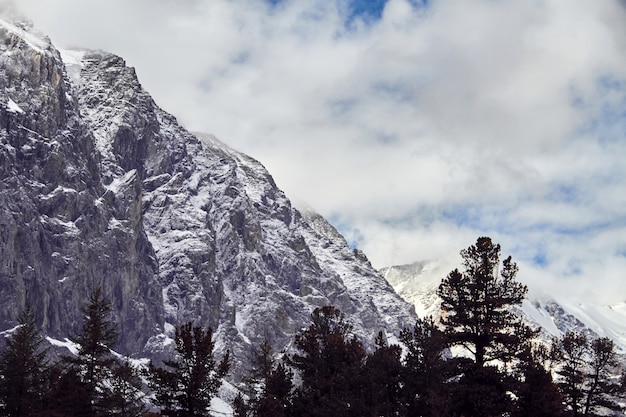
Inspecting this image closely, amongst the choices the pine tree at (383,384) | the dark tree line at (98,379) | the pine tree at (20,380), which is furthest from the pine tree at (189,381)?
the pine tree at (383,384)

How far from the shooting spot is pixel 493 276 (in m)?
45.8

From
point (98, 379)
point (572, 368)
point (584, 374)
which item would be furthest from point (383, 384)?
point (98, 379)

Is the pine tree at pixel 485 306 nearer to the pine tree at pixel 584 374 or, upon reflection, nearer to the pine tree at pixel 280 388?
the pine tree at pixel 584 374

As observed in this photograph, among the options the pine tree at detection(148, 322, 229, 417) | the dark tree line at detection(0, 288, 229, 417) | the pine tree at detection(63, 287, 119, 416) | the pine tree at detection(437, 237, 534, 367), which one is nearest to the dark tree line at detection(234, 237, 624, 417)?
the pine tree at detection(437, 237, 534, 367)

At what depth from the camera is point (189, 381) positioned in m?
45.2

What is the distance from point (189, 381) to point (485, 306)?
693 inches

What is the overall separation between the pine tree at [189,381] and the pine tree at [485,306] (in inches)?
562

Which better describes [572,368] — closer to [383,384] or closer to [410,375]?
[410,375]

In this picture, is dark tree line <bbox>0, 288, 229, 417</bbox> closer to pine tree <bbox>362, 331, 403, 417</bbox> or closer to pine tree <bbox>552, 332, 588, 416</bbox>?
pine tree <bbox>362, 331, 403, 417</bbox>

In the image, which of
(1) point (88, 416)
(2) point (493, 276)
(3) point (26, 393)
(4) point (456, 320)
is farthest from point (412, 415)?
(3) point (26, 393)

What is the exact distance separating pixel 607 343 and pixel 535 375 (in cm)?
1570

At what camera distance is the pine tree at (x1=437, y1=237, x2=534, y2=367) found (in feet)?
144

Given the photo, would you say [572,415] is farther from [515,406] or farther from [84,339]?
[84,339]

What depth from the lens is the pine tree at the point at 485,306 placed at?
4375 cm
